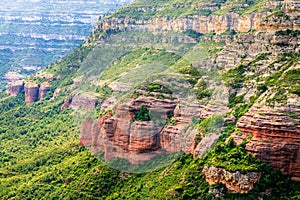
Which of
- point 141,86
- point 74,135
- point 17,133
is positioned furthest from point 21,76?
point 141,86

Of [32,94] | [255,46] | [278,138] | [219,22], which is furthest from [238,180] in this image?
[32,94]

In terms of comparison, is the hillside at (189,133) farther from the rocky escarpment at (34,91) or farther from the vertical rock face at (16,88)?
the vertical rock face at (16,88)

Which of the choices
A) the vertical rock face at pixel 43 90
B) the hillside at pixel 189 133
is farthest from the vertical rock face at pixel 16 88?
the hillside at pixel 189 133

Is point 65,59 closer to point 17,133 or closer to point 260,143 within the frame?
point 17,133

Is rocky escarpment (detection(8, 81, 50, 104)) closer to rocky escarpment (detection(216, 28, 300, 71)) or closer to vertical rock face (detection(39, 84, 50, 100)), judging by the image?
vertical rock face (detection(39, 84, 50, 100))

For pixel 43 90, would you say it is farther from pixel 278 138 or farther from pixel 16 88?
pixel 278 138

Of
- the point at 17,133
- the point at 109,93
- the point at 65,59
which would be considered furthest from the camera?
the point at 65,59
